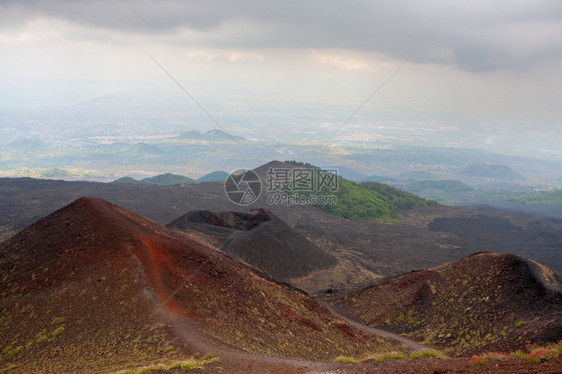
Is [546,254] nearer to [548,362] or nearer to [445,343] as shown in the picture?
[445,343]

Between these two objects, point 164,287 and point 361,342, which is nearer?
point 164,287

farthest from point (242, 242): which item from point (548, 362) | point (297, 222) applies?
point (548, 362)

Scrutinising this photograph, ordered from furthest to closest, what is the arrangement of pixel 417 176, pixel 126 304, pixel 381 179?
pixel 417 176, pixel 381 179, pixel 126 304

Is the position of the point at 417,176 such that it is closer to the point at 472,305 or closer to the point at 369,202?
the point at 369,202

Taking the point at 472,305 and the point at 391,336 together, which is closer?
the point at 391,336

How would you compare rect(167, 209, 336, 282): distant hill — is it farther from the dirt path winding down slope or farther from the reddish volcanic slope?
the reddish volcanic slope

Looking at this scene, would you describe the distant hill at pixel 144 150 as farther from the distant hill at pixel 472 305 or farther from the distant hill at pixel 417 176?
the distant hill at pixel 472 305

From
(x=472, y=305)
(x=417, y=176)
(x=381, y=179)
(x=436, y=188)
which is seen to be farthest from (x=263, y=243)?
(x=417, y=176)
